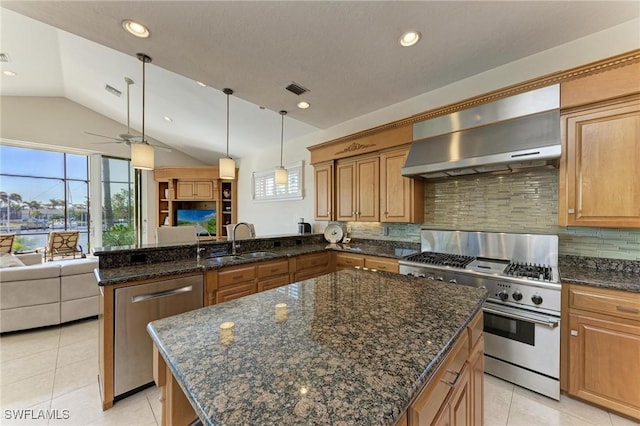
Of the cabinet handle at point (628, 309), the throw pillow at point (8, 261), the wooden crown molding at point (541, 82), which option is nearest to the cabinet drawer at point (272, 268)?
the wooden crown molding at point (541, 82)

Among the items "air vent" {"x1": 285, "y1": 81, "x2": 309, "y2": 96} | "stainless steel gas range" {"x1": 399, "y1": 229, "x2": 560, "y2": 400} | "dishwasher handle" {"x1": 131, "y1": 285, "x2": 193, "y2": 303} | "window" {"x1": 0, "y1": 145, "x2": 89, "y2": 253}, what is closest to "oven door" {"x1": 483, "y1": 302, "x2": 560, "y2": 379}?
"stainless steel gas range" {"x1": 399, "y1": 229, "x2": 560, "y2": 400}

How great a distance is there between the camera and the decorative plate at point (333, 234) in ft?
12.8

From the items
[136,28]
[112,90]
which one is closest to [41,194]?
[112,90]

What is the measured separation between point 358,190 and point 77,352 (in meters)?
3.67

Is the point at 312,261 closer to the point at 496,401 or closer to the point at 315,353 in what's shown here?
the point at 496,401

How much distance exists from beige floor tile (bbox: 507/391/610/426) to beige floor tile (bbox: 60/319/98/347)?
4.10 meters

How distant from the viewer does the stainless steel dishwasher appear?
1.84 meters

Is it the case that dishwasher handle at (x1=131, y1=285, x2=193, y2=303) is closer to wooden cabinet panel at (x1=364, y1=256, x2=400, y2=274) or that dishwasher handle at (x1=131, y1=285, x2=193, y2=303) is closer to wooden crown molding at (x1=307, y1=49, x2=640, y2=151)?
wooden cabinet panel at (x1=364, y1=256, x2=400, y2=274)

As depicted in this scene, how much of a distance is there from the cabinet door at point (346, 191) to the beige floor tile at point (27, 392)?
3367 mm

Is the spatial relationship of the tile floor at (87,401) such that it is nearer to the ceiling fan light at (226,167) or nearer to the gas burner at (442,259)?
the gas burner at (442,259)

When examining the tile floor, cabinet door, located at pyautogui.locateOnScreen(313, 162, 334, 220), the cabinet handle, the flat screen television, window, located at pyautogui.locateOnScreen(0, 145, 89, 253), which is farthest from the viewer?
the flat screen television

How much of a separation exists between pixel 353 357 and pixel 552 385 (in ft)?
6.97

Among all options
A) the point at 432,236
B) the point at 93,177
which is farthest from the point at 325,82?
the point at 93,177

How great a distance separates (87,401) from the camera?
1.90 m
